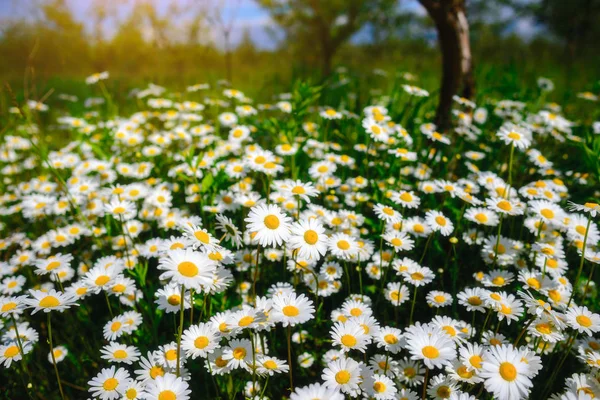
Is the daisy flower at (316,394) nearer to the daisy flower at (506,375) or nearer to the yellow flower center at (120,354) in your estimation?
the daisy flower at (506,375)

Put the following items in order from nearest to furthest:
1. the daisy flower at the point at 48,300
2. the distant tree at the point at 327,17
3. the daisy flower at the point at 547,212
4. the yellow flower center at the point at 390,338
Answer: the daisy flower at the point at 48,300, the yellow flower center at the point at 390,338, the daisy flower at the point at 547,212, the distant tree at the point at 327,17

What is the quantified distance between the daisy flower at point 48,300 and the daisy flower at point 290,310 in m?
0.69

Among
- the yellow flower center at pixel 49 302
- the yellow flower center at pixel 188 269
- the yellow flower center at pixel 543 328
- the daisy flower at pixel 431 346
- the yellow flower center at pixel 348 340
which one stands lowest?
the yellow flower center at pixel 348 340

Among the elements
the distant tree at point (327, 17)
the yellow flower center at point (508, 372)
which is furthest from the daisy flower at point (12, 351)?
the distant tree at point (327, 17)

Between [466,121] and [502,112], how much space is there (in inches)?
37.0

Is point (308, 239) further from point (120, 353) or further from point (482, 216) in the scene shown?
→ point (482, 216)

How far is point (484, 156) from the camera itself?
2760 millimetres

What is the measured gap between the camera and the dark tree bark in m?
2.61

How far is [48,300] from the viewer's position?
1293mm

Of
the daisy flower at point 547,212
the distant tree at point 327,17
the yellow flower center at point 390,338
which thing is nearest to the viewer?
the yellow flower center at point 390,338

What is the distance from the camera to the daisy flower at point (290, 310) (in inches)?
49.0

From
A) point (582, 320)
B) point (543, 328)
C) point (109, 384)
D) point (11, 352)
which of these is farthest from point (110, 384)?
point (582, 320)

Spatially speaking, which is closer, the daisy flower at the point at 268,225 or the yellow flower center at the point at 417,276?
the daisy flower at the point at 268,225

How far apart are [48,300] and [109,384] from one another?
37 cm
